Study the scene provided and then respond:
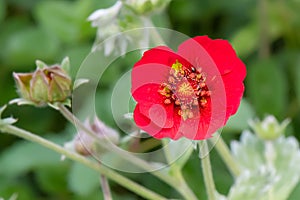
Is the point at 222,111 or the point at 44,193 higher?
the point at 222,111

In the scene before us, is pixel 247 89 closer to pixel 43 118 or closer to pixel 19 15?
pixel 43 118

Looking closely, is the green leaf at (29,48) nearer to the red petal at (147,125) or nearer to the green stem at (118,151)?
the green stem at (118,151)

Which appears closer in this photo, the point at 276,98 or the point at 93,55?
the point at 93,55

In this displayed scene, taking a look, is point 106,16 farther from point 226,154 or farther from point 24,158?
point 24,158

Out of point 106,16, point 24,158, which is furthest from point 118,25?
point 24,158

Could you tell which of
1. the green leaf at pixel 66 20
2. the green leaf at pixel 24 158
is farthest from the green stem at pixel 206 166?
the green leaf at pixel 66 20

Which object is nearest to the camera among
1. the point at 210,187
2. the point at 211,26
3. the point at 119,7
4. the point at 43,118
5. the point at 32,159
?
the point at 210,187

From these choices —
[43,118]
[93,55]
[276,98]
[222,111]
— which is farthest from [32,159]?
[222,111]

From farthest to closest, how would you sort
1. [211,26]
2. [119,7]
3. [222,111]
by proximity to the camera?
1. [211,26]
2. [119,7]
3. [222,111]
